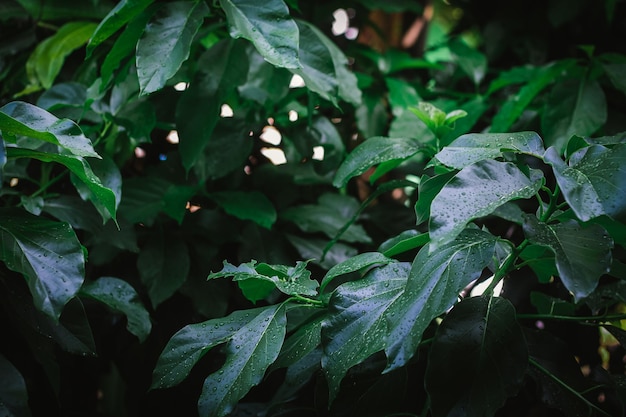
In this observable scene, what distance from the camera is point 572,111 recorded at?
4.27ft

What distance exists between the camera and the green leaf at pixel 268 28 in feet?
2.82

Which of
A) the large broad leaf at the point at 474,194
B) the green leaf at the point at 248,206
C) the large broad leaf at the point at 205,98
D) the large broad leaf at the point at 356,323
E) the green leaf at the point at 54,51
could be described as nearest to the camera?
the large broad leaf at the point at 474,194

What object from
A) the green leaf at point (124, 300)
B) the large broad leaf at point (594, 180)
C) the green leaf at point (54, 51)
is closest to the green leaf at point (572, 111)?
the large broad leaf at point (594, 180)

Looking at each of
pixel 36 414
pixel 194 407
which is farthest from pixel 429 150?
pixel 36 414

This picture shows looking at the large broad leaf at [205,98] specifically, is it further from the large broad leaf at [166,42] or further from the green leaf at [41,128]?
the green leaf at [41,128]

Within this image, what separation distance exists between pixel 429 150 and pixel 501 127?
446 millimetres

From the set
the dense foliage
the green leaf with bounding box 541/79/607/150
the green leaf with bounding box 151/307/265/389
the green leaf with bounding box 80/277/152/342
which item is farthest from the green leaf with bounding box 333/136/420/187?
the green leaf with bounding box 541/79/607/150

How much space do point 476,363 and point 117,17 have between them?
736 mm

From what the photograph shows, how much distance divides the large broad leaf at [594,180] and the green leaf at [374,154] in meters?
0.28

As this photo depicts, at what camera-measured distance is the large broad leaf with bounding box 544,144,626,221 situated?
1.99 ft

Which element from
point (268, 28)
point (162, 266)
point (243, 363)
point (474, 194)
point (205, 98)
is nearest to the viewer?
point (474, 194)

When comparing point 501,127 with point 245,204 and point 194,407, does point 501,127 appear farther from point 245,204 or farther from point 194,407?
point 194,407

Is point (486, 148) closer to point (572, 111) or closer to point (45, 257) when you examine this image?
Answer: point (45, 257)

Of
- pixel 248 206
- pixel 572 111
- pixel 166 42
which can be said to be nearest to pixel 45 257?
pixel 166 42
